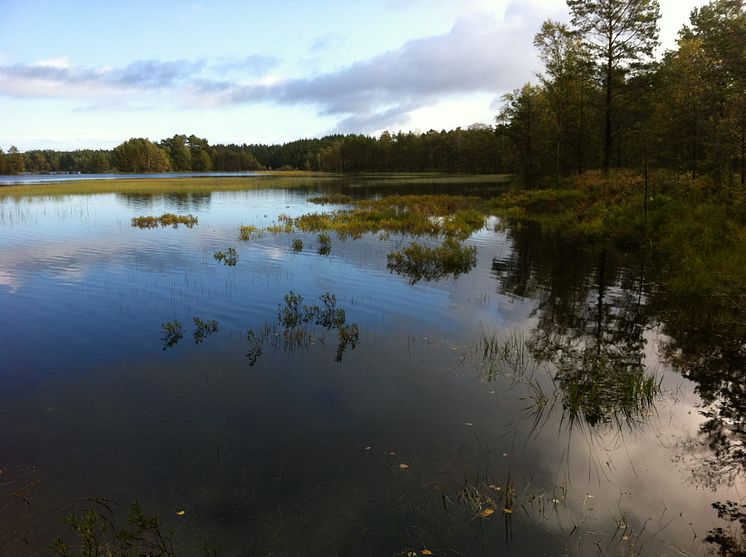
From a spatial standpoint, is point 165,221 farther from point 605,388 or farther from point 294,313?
point 605,388

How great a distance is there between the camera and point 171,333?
44.7ft

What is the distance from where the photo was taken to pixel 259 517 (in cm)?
642

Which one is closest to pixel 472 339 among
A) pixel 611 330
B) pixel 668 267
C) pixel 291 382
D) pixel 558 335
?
pixel 558 335

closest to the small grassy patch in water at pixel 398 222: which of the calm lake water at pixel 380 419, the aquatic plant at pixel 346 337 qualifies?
the calm lake water at pixel 380 419

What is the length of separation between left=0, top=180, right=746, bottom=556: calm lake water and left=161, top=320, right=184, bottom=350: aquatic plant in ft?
0.67

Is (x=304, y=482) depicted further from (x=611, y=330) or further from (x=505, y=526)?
(x=611, y=330)

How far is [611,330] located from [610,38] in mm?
40827

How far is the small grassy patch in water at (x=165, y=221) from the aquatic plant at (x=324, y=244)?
1330 centimetres

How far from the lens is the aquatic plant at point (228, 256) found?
76.2 ft

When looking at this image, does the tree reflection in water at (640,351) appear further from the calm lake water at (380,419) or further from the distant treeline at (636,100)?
the distant treeline at (636,100)

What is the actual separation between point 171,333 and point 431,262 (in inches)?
515

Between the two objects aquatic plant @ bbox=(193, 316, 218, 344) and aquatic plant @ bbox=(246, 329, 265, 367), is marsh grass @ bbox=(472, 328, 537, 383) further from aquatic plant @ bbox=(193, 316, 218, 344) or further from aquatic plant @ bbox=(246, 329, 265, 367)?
aquatic plant @ bbox=(193, 316, 218, 344)

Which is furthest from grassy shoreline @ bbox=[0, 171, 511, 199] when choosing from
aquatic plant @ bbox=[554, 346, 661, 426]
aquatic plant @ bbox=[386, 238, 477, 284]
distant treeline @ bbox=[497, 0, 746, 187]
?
aquatic plant @ bbox=[554, 346, 661, 426]

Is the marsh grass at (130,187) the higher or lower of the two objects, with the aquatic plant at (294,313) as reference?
higher
